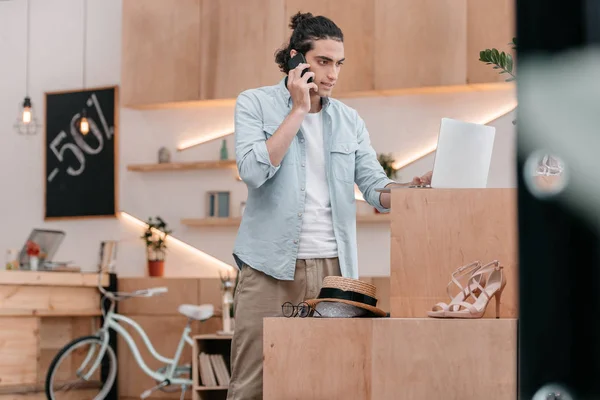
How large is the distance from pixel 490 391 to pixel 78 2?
6771 millimetres

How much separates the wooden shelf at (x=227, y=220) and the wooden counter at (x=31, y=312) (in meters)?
0.79

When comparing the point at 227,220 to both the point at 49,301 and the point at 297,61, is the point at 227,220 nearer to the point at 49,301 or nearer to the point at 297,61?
the point at 49,301

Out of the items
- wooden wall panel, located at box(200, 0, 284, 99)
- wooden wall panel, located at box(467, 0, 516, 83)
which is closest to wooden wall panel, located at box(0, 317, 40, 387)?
wooden wall panel, located at box(200, 0, 284, 99)

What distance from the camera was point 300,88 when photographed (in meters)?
2.56

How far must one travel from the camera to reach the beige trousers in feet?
8.57

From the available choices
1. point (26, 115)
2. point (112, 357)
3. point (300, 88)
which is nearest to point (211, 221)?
point (112, 357)

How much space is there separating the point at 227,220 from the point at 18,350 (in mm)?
1795

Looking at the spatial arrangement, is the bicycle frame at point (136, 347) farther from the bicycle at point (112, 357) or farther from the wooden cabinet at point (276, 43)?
the wooden cabinet at point (276, 43)

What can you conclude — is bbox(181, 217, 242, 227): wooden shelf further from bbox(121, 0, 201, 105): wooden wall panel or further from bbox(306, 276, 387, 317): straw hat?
bbox(306, 276, 387, 317): straw hat

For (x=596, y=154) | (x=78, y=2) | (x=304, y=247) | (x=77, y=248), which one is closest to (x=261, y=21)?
(x=78, y=2)

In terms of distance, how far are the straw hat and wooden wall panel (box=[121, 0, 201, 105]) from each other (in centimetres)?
511

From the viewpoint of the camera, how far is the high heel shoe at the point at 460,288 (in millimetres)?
2213

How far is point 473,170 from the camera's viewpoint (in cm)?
251

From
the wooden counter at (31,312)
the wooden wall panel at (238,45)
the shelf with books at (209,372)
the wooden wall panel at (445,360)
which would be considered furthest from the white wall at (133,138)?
the wooden wall panel at (445,360)
